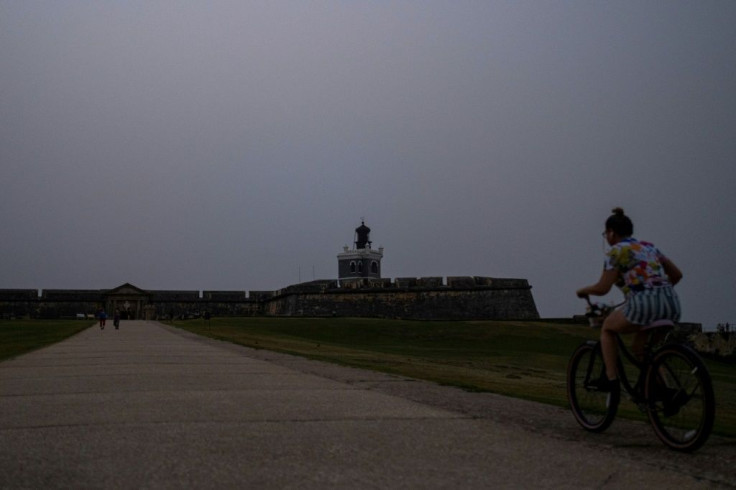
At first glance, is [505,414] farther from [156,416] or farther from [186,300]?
[186,300]

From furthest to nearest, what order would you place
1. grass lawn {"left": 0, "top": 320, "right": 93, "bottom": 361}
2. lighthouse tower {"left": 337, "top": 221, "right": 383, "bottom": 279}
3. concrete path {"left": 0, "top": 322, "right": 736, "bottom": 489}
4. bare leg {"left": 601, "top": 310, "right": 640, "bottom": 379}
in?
lighthouse tower {"left": 337, "top": 221, "right": 383, "bottom": 279} → grass lawn {"left": 0, "top": 320, "right": 93, "bottom": 361} → bare leg {"left": 601, "top": 310, "right": 640, "bottom": 379} → concrete path {"left": 0, "top": 322, "right": 736, "bottom": 489}

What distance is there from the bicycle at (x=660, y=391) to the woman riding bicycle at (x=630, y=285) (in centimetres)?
6

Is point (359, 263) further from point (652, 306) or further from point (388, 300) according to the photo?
point (652, 306)

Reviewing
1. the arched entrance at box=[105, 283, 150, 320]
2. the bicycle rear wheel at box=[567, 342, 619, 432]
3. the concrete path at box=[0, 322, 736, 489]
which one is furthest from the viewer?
the arched entrance at box=[105, 283, 150, 320]

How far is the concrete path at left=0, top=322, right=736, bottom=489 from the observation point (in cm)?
331

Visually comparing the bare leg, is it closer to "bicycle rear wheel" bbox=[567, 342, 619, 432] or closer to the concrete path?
"bicycle rear wheel" bbox=[567, 342, 619, 432]

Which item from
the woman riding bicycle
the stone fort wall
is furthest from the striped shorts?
the stone fort wall

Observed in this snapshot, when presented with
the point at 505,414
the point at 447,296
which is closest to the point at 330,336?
the point at 447,296

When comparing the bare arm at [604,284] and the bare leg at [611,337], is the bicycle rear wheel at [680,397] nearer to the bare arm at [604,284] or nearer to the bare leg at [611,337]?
the bare leg at [611,337]

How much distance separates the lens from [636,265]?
4.51m

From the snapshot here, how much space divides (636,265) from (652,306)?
26 centimetres

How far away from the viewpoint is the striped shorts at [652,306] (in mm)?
4410

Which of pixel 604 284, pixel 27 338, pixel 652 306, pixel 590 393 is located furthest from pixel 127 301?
pixel 652 306

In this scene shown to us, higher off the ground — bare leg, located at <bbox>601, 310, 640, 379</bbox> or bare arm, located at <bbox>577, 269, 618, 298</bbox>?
bare arm, located at <bbox>577, 269, 618, 298</bbox>
